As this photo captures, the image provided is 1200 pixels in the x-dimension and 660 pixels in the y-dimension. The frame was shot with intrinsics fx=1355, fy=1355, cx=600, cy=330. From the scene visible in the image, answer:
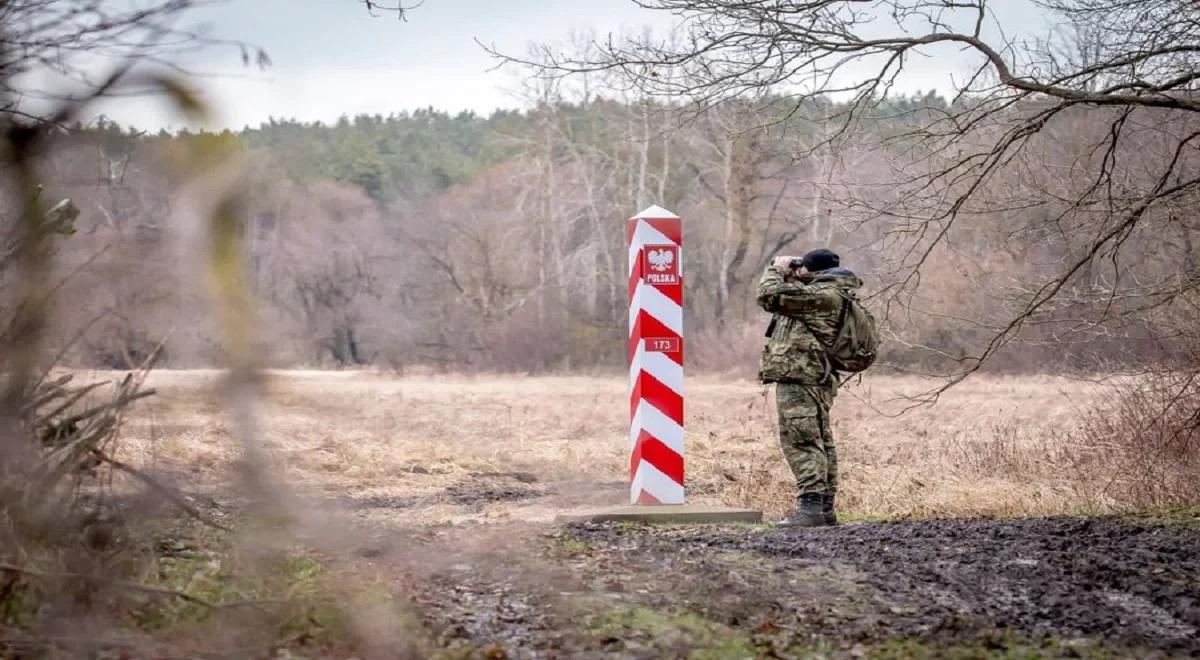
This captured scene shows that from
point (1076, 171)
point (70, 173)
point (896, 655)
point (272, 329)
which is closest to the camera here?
point (272, 329)

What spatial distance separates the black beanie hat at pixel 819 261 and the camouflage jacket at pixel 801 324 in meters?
0.15

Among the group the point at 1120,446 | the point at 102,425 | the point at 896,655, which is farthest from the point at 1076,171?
the point at 102,425

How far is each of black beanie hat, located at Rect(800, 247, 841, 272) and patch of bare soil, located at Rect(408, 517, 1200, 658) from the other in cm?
233

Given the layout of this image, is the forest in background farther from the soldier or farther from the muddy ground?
the muddy ground

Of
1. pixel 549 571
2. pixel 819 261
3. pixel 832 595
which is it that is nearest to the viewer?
pixel 832 595

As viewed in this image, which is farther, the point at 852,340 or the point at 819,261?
the point at 819,261

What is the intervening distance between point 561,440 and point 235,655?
15.4 meters

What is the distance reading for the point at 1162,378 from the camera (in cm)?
1177

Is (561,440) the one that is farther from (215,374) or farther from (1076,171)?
(215,374)

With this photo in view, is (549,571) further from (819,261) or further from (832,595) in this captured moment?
(819,261)

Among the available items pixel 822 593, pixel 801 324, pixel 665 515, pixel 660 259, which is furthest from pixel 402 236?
pixel 801 324

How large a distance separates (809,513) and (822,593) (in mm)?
3197

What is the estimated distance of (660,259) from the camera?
394 inches

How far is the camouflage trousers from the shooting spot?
386 inches
